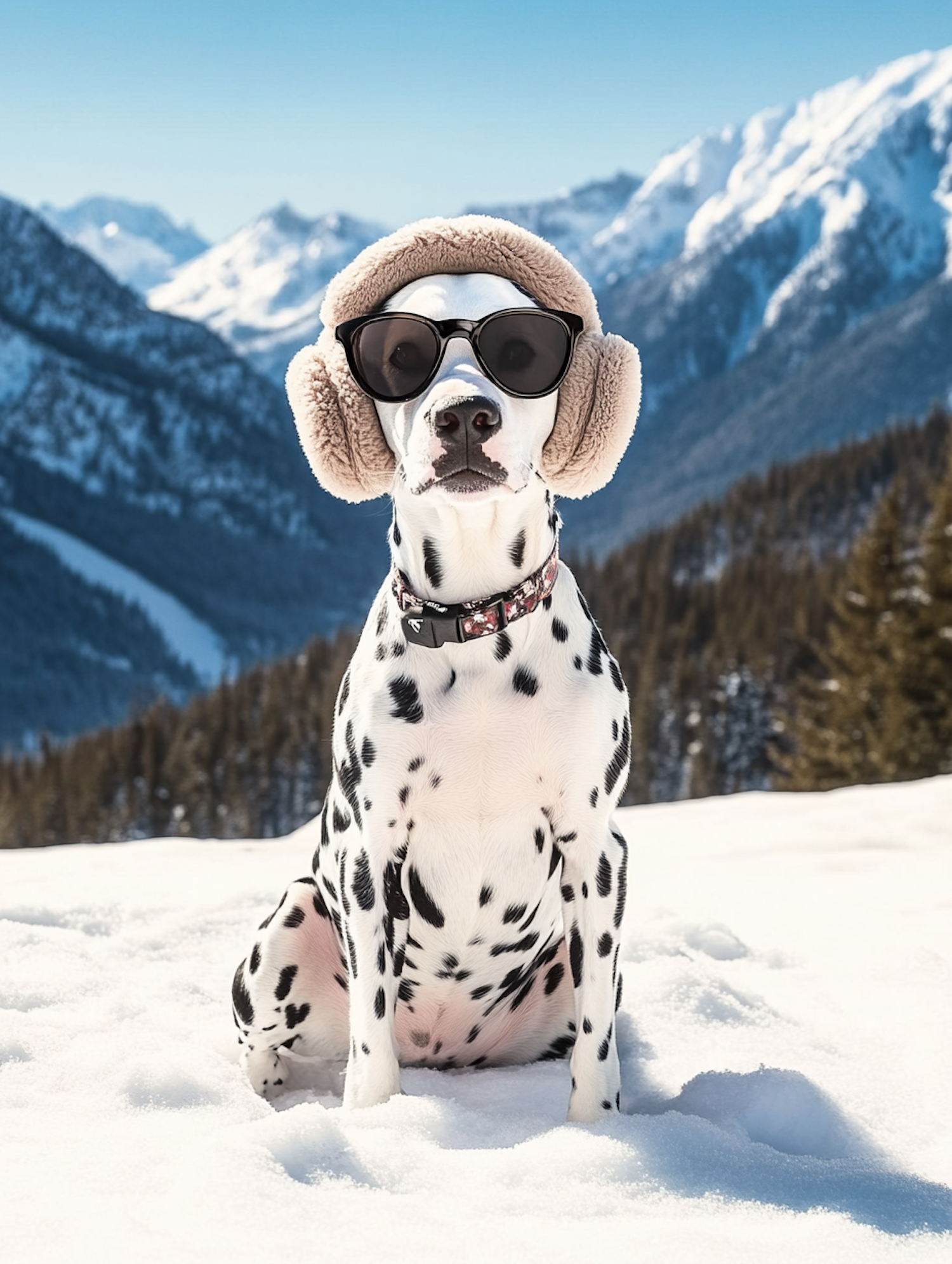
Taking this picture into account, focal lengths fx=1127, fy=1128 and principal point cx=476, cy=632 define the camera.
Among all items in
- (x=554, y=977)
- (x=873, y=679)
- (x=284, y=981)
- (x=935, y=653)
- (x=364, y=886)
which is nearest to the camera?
(x=364, y=886)

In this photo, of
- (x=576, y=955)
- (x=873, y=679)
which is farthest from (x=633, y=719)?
(x=576, y=955)

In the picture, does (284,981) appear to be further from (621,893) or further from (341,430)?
(341,430)

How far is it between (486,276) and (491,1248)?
269 cm

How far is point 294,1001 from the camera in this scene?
386cm

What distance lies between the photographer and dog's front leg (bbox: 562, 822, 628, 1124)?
3.38 meters

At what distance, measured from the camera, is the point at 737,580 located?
309ft

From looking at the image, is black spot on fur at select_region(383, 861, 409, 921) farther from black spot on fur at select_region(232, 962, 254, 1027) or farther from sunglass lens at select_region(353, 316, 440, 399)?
sunglass lens at select_region(353, 316, 440, 399)

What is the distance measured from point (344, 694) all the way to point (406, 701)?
41cm

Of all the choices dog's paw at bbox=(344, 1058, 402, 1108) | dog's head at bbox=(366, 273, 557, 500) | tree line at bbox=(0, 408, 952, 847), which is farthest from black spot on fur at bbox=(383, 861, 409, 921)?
tree line at bbox=(0, 408, 952, 847)

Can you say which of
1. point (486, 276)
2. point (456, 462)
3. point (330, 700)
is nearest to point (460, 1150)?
point (456, 462)

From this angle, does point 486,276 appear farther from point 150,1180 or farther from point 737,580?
point 737,580

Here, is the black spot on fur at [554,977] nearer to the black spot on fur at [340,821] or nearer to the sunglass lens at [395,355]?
the black spot on fur at [340,821]

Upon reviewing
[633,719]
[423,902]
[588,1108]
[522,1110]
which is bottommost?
[633,719]

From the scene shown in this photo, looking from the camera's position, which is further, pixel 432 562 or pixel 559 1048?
pixel 559 1048
